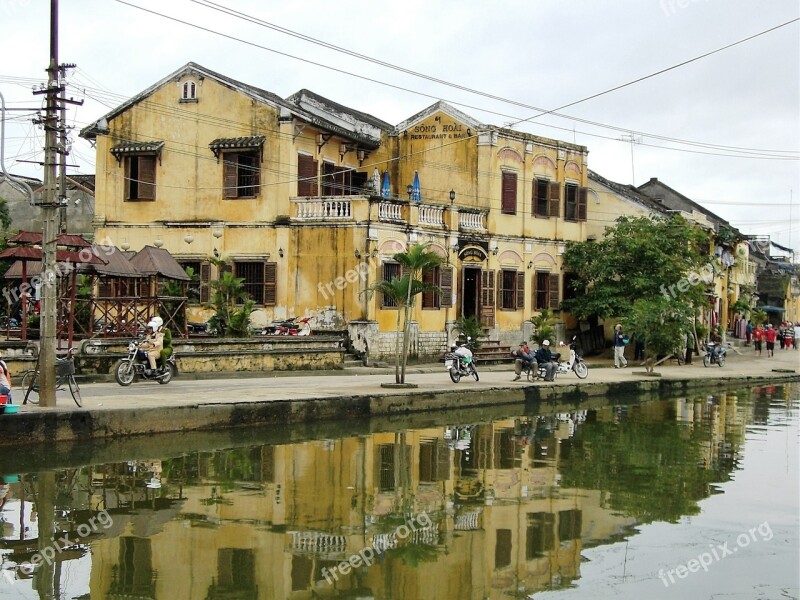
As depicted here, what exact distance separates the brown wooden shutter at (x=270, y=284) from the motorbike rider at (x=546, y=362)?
853 cm

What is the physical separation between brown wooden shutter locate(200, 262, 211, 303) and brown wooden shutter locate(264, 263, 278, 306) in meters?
2.01

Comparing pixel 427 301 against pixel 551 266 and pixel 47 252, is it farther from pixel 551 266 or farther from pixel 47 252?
pixel 47 252

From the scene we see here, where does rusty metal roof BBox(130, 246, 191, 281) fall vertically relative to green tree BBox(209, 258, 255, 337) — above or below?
above

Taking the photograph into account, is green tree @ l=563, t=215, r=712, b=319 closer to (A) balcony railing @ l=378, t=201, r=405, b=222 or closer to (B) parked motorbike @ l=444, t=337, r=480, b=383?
(A) balcony railing @ l=378, t=201, r=405, b=222

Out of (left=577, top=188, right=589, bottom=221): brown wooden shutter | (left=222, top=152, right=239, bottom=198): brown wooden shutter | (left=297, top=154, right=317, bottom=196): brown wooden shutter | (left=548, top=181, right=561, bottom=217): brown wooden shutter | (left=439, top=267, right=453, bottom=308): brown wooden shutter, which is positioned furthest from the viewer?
(left=577, top=188, right=589, bottom=221): brown wooden shutter

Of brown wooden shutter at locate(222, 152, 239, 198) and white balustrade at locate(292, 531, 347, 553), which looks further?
brown wooden shutter at locate(222, 152, 239, 198)

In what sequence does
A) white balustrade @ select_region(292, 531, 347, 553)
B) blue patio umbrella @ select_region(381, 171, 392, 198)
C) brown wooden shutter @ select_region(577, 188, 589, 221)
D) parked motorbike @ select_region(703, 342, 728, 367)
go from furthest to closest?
brown wooden shutter @ select_region(577, 188, 589, 221) → parked motorbike @ select_region(703, 342, 728, 367) → blue patio umbrella @ select_region(381, 171, 392, 198) → white balustrade @ select_region(292, 531, 347, 553)

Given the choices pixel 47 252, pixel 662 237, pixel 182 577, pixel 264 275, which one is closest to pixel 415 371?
pixel 264 275

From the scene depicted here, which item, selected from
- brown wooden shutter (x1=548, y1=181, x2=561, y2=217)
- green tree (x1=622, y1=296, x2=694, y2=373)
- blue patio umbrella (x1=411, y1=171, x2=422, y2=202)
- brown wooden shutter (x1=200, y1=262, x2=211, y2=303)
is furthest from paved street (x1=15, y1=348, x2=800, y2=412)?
brown wooden shutter (x1=200, y1=262, x2=211, y2=303)

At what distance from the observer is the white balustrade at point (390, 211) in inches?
1117

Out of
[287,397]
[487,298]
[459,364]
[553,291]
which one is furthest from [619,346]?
[287,397]

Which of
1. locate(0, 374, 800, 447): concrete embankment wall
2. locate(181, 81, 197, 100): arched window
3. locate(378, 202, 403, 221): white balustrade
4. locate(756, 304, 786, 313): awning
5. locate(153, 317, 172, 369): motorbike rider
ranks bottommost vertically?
locate(0, 374, 800, 447): concrete embankment wall

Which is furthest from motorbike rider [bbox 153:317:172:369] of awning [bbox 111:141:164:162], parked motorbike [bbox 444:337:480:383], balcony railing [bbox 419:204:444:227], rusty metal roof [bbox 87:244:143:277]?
awning [bbox 111:141:164:162]

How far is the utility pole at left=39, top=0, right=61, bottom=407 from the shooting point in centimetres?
1504
